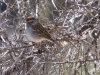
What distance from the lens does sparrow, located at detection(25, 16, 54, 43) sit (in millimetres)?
4332

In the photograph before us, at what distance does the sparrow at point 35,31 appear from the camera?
4332 millimetres

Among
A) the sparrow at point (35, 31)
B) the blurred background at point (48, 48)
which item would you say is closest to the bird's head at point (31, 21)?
the sparrow at point (35, 31)

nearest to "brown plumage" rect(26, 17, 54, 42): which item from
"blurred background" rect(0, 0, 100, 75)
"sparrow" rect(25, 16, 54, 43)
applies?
"sparrow" rect(25, 16, 54, 43)

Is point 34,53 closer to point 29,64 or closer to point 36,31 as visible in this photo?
point 29,64

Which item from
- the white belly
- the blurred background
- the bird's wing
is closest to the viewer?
the blurred background

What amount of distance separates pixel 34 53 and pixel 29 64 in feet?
0.57

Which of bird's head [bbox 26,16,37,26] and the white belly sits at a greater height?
bird's head [bbox 26,16,37,26]

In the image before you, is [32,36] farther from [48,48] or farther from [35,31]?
[48,48]

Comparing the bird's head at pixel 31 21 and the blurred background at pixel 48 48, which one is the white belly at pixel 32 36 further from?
the blurred background at pixel 48 48

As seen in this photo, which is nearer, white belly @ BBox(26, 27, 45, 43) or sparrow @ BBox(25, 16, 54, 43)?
sparrow @ BBox(25, 16, 54, 43)

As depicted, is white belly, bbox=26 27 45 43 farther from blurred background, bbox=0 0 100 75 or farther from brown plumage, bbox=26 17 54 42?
blurred background, bbox=0 0 100 75

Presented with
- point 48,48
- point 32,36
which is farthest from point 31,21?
point 48,48

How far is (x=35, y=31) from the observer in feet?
15.6

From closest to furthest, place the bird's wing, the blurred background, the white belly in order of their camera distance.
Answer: the blurred background → the bird's wing → the white belly
